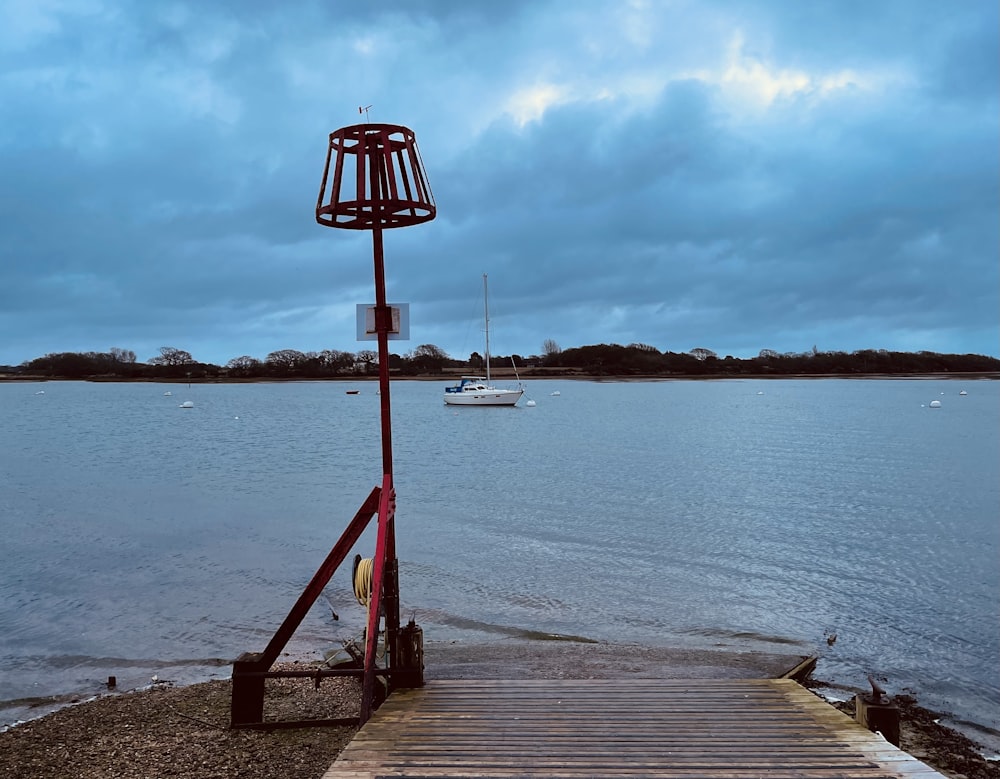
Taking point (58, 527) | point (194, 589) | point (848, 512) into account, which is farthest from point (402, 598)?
point (848, 512)

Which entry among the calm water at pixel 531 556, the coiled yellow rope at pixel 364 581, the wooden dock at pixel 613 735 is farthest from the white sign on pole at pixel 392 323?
the calm water at pixel 531 556

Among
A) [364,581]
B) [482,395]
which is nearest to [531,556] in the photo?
[364,581]

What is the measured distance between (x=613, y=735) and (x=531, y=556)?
1273cm

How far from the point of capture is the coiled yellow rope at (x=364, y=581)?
23.7ft

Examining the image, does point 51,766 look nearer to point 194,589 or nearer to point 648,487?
point 194,589

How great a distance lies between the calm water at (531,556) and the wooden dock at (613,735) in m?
4.60

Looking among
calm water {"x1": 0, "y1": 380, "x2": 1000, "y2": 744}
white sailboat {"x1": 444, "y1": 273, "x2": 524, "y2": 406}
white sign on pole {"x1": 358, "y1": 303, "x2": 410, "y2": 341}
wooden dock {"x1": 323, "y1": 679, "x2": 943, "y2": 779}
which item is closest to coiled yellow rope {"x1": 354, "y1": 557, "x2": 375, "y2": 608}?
wooden dock {"x1": 323, "y1": 679, "x2": 943, "y2": 779}

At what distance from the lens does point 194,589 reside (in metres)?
15.2

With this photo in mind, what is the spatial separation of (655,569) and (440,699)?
11.3 metres

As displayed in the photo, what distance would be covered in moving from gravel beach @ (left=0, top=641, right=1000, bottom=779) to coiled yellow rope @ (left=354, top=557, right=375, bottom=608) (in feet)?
3.66

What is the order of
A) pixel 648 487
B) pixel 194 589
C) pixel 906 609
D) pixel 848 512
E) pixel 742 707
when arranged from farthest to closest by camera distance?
1. pixel 648 487
2. pixel 848 512
3. pixel 194 589
4. pixel 906 609
5. pixel 742 707

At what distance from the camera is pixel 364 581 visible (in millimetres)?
7305

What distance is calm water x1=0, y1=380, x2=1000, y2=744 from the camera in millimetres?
11867

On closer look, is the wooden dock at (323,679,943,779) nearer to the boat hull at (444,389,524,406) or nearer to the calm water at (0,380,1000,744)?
the calm water at (0,380,1000,744)
